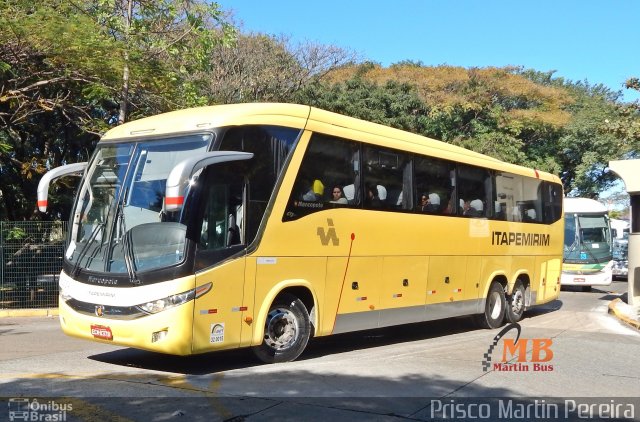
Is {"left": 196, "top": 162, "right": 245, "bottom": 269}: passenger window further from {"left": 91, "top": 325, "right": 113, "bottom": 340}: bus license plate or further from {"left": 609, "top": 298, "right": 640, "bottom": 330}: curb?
{"left": 609, "top": 298, "right": 640, "bottom": 330}: curb

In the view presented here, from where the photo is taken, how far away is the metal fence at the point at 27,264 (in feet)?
53.0

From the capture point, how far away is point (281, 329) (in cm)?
891

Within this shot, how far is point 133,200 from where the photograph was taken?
26.2 ft

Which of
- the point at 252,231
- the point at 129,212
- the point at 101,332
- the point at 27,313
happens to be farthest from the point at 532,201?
the point at 27,313

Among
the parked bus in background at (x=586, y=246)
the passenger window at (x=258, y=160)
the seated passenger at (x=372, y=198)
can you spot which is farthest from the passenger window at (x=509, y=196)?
the parked bus in background at (x=586, y=246)

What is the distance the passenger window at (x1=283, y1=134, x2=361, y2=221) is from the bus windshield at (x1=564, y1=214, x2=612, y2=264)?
18679 millimetres

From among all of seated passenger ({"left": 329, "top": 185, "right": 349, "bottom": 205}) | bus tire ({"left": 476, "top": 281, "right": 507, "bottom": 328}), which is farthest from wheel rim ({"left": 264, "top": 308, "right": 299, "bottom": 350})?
bus tire ({"left": 476, "top": 281, "right": 507, "bottom": 328})

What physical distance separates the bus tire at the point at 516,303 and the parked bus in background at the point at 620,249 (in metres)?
16.9

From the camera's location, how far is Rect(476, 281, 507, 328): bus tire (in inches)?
539

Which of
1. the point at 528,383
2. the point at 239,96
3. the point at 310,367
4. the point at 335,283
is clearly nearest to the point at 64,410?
the point at 310,367

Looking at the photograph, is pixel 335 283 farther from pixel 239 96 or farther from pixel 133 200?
pixel 239 96

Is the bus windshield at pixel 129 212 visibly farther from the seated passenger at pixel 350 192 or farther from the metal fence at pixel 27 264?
the metal fence at pixel 27 264

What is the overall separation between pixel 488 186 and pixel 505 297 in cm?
268

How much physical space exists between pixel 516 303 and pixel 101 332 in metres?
10.1
